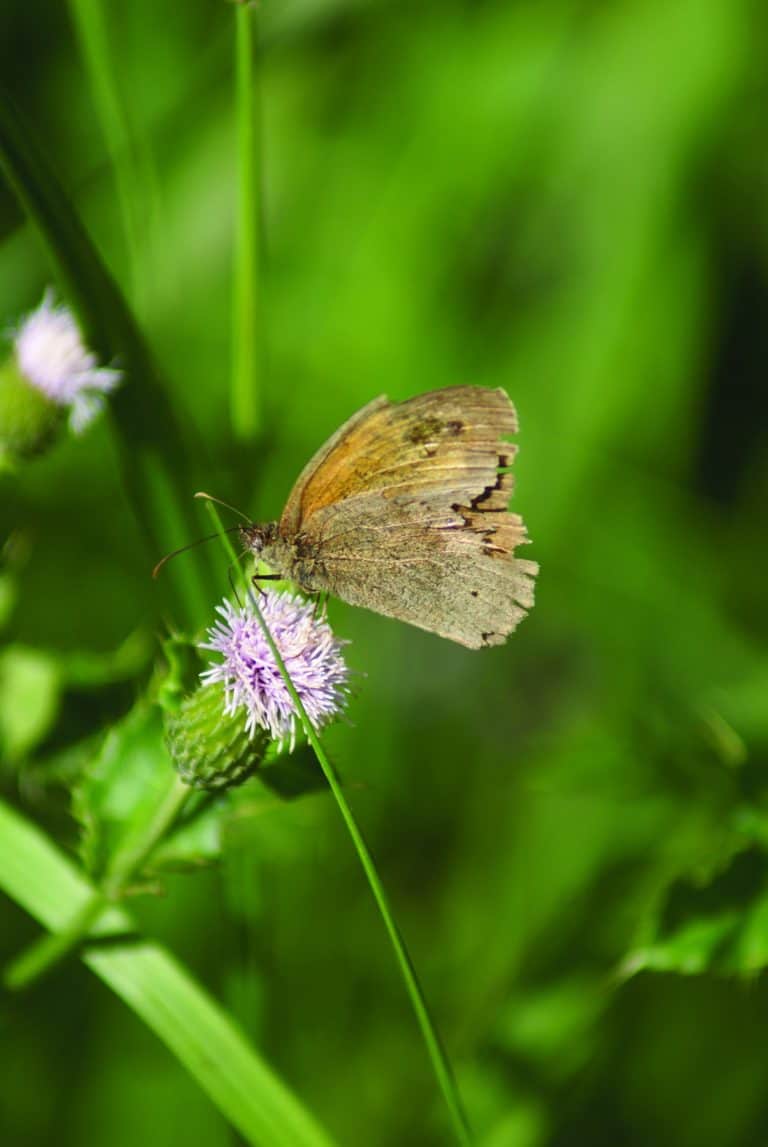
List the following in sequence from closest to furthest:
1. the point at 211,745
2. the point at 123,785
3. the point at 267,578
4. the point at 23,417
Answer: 1. the point at 211,745
2. the point at 123,785
3. the point at 267,578
4. the point at 23,417

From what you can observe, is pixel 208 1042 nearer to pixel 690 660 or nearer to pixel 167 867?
pixel 167 867

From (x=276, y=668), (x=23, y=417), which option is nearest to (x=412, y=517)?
(x=276, y=668)

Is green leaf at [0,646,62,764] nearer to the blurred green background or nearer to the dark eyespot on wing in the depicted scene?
the blurred green background

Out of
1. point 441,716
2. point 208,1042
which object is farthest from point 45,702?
point 441,716

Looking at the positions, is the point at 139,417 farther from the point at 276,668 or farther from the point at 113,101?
the point at 113,101

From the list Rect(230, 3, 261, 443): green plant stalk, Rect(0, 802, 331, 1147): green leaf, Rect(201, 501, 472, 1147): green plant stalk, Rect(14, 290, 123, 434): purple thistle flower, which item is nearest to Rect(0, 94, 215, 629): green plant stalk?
Rect(14, 290, 123, 434): purple thistle flower
